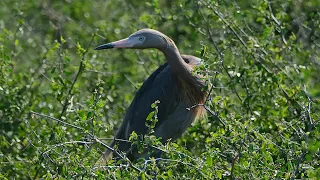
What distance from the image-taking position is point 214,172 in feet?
13.8

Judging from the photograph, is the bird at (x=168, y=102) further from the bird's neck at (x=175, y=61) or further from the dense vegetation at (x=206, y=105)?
the dense vegetation at (x=206, y=105)

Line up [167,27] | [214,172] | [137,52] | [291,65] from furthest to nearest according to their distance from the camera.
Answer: [167,27]
[137,52]
[291,65]
[214,172]

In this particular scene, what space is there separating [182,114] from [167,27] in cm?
203

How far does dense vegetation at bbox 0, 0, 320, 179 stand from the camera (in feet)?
13.8

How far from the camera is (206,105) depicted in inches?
193

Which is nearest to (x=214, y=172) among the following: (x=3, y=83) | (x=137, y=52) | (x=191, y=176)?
(x=191, y=176)

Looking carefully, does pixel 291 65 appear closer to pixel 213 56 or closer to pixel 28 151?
pixel 213 56

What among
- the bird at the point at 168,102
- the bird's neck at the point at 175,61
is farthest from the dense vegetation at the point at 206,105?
the bird's neck at the point at 175,61

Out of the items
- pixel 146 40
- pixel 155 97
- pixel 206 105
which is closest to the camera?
pixel 206 105

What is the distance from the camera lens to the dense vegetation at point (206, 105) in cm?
421

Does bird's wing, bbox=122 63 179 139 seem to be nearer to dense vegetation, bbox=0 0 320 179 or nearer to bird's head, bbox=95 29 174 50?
dense vegetation, bbox=0 0 320 179

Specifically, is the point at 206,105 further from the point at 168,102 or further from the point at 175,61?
the point at 168,102

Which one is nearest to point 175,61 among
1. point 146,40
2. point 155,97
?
point 146,40

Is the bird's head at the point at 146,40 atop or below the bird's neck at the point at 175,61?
atop
